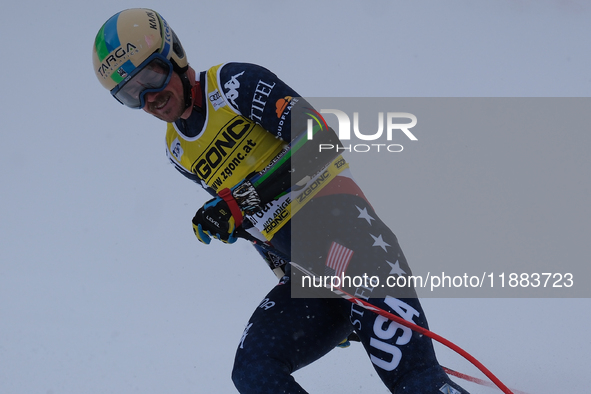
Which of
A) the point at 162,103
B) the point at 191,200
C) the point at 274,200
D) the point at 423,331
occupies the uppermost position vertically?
the point at 191,200

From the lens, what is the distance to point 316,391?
2936mm

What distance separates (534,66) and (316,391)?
334 cm

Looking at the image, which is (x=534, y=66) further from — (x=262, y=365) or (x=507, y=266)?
(x=262, y=365)

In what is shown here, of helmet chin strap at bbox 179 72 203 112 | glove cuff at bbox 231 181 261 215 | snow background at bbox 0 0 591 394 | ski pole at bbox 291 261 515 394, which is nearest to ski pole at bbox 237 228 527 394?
ski pole at bbox 291 261 515 394

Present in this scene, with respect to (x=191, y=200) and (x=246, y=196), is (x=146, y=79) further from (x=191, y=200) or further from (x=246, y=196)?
(x=191, y=200)

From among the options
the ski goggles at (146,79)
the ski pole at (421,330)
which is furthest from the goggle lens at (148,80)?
the ski pole at (421,330)

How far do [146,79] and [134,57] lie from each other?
9cm

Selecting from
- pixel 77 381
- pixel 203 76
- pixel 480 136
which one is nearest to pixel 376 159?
pixel 480 136

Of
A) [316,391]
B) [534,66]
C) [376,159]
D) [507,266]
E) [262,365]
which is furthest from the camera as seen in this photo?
[534,66]

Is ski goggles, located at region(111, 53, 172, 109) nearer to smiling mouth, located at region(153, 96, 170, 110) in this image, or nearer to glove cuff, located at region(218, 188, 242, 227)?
smiling mouth, located at region(153, 96, 170, 110)

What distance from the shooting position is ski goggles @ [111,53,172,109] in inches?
78.5

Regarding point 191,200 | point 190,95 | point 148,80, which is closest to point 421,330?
point 190,95

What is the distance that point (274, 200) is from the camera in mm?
2104

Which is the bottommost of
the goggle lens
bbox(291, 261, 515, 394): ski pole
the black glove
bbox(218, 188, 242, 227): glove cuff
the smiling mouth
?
bbox(291, 261, 515, 394): ski pole
